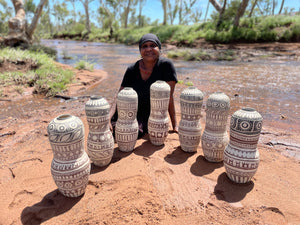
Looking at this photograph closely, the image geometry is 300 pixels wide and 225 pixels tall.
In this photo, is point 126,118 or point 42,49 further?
point 42,49

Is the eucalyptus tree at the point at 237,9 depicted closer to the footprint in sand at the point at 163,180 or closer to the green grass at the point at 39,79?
the green grass at the point at 39,79

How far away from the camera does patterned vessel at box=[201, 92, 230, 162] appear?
245 cm

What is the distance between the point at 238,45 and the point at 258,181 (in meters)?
17.3

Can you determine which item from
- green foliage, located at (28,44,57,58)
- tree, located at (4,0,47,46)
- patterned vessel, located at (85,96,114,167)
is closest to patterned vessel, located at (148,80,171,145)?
patterned vessel, located at (85,96,114,167)

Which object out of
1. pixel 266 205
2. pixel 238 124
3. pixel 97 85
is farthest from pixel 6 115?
pixel 266 205

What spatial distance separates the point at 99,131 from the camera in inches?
97.0

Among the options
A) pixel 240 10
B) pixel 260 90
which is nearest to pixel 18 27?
pixel 260 90

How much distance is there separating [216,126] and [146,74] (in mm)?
1470

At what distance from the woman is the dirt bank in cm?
66

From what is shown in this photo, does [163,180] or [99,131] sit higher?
[99,131]

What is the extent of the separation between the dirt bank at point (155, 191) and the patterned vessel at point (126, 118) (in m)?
0.19

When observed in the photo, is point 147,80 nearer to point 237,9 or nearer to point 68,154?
point 68,154

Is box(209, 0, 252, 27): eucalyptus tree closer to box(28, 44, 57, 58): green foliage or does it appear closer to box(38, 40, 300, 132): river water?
box(38, 40, 300, 132): river water

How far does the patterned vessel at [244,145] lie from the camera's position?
6.86 ft
